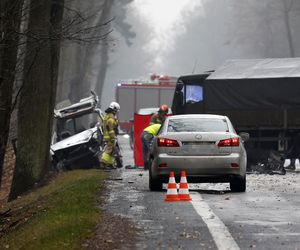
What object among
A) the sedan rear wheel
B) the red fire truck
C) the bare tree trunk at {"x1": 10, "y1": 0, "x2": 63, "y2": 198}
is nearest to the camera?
the sedan rear wheel

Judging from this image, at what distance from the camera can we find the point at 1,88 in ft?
54.5

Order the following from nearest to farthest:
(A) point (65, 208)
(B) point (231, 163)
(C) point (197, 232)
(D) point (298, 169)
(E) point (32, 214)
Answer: (C) point (197, 232), (A) point (65, 208), (E) point (32, 214), (B) point (231, 163), (D) point (298, 169)

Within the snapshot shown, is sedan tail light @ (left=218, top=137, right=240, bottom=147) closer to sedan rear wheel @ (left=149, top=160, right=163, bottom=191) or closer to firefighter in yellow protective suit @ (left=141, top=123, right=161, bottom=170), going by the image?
sedan rear wheel @ (left=149, top=160, right=163, bottom=191)

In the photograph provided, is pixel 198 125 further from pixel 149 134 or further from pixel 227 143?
pixel 149 134

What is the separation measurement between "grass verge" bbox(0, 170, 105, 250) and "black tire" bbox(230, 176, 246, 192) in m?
2.29

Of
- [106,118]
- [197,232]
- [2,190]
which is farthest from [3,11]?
[2,190]

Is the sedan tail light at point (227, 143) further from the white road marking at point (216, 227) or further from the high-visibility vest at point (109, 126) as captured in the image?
the high-visibility vest at point (109, 126)

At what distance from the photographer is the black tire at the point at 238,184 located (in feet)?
54.0

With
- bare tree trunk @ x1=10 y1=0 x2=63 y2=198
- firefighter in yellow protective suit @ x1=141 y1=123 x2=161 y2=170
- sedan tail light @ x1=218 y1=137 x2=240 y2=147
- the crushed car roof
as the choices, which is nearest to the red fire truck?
the crushed car roof

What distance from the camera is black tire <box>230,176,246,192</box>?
16.5 meters

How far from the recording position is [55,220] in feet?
38.7

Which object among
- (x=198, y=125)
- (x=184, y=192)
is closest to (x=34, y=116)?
(x=198, y=125)

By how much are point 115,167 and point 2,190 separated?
119 inches

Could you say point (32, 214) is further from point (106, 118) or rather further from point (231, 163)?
point (106, 118)
